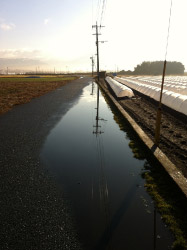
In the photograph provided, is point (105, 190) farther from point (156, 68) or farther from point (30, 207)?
point (156, 68)

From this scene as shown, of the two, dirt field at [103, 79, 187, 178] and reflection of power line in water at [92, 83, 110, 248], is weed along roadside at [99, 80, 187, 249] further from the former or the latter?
reflection of power line in water at [92, 83, 110, 248]

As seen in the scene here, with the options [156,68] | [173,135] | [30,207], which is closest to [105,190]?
[30,207]

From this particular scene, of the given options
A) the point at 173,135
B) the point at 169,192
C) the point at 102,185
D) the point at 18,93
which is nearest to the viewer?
the point at 169,192

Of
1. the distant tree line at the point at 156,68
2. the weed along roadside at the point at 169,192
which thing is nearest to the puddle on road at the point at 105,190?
the weed along roadside at the point at 169,192

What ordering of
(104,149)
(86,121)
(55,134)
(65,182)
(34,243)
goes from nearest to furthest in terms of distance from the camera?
(34,243), (65,182), (104,149), (55,134), (86,121)

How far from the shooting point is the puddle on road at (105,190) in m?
3.04

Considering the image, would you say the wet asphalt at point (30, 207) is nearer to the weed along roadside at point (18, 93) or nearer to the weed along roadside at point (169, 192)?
the weed along roadside at point (169, 192)

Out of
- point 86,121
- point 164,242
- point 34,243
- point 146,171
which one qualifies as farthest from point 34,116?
point 164,242

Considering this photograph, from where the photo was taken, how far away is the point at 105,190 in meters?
4.31

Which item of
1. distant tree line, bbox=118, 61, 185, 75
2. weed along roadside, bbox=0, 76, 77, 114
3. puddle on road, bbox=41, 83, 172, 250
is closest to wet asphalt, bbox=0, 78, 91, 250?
puddle on road, bbox=41, 83, 172, 250

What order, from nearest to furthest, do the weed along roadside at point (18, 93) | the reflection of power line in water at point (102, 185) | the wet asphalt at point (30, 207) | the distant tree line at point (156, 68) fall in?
the wet asphalt at point (30, 207) → the reflection of power line in water at point (102, 185) → the weed along roadside at point (18, 93) → the distant tree line at point (156, 68)

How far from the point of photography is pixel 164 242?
2930 mm

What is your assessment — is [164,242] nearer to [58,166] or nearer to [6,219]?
[6,219]

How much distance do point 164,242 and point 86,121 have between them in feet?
27.9
